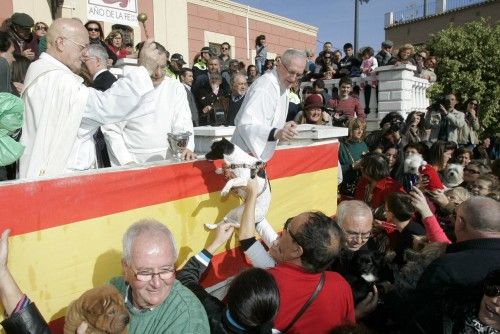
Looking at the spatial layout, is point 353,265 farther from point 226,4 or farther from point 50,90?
point 226,4

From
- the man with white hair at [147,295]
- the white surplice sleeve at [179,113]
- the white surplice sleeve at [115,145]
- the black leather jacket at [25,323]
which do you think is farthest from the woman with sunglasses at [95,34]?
the black leather jacket at [25,323]

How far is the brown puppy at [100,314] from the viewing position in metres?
1.74

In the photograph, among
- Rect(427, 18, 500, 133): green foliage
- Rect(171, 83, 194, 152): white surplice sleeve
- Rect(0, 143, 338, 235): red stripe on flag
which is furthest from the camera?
Rect(427, 18, 500, 133): green foliage

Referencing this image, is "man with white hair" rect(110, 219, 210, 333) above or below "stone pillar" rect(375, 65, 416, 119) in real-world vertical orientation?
below

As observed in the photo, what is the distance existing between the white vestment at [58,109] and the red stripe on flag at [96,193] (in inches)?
11.9

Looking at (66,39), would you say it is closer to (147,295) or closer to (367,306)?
(147,295)

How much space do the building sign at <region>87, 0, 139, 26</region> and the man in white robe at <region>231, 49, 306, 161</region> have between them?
111 inches

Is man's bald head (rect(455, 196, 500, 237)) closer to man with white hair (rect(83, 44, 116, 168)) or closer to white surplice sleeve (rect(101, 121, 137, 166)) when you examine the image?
white surplice sleeve (rect(101, 121, 137, 166))

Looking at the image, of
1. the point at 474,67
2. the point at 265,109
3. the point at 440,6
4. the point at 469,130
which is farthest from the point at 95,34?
the point at 440,6

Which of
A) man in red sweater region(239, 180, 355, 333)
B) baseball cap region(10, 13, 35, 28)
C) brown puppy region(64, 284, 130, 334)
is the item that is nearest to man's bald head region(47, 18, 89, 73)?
brown puppy region(64, 284, 130, 334)

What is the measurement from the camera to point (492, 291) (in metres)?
1.94

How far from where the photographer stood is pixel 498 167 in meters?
4.82

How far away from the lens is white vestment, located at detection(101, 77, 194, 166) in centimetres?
349

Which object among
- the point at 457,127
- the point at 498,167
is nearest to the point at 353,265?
the point at 498,167
